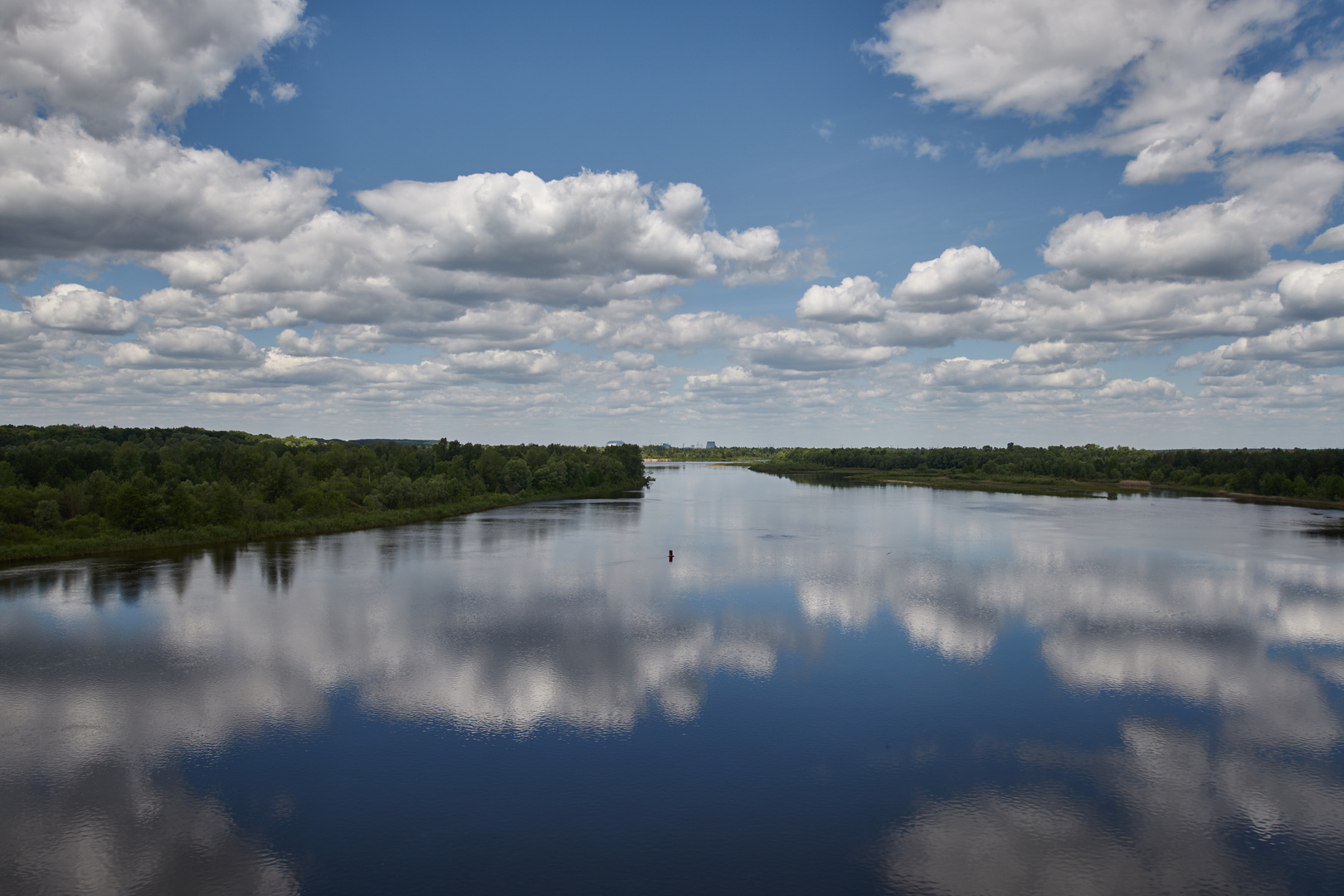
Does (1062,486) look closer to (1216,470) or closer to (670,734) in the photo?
(1216,470)

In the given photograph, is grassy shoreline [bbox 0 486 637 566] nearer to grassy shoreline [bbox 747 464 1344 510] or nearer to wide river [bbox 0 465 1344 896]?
wide river [bbox 0 465 1344 896]

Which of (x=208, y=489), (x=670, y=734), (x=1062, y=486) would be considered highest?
(x=208, y=489)

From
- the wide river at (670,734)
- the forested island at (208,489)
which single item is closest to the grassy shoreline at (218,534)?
the forested island at (208,489)

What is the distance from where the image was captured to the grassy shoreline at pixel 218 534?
46.7m

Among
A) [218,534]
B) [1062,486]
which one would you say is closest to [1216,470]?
[1062,486]

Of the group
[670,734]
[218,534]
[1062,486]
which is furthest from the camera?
[1062,486]

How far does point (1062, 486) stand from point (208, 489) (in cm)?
12717

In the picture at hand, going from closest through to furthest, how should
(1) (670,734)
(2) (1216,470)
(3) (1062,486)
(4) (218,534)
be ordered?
(1) (670,734)
(4) (218,534)
(2) (1216,470)
(3) (1062,486)

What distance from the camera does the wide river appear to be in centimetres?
1384

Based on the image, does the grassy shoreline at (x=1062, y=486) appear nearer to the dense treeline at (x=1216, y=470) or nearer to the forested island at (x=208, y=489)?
the dense treeline at (x=1216, y=470)

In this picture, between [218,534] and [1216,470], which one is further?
[1216,470]

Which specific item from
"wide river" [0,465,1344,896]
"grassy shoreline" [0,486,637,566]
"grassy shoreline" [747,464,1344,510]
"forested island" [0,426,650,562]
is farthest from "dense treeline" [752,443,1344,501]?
"grassy shoreline" [0,486,637,566]

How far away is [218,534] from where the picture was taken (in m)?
55.8

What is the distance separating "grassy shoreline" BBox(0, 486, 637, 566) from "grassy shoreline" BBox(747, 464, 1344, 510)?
91601mm
